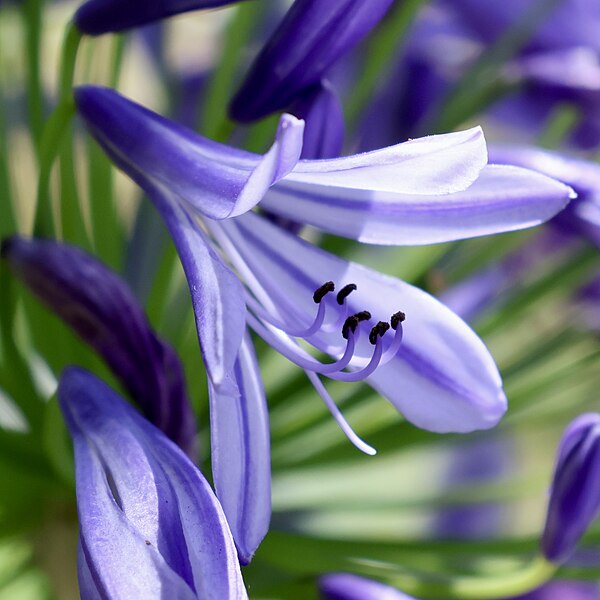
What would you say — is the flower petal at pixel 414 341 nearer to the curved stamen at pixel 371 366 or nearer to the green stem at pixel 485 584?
the curved stamen at pixel 371 366

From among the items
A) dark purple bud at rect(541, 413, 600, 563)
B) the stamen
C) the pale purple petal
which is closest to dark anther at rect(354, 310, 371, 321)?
the stamen

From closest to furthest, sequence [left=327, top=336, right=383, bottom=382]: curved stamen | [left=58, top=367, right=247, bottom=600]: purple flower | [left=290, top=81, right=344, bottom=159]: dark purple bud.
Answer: [left=58, top=367, right=247, bottom=600]: purple flower, [left=327, top=336, right=383, bottom=382]: curved stamen, [left=290, top=81, right=344, bottom=159]: dark purple bud

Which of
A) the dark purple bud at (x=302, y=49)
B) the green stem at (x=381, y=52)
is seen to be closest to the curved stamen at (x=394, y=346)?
the dark purple bud at (x=302, y=49)

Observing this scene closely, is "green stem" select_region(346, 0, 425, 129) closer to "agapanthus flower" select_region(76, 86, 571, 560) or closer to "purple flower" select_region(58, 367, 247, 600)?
"agapanthus flower" select_region(76, 86, 571, 560)

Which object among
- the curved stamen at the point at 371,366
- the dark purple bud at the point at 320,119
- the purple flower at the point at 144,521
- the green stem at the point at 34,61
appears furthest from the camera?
the green stem at the point at 34,61

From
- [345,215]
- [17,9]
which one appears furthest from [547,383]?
[17,9]

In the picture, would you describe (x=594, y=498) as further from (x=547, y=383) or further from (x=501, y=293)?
(x=501, y=293)
